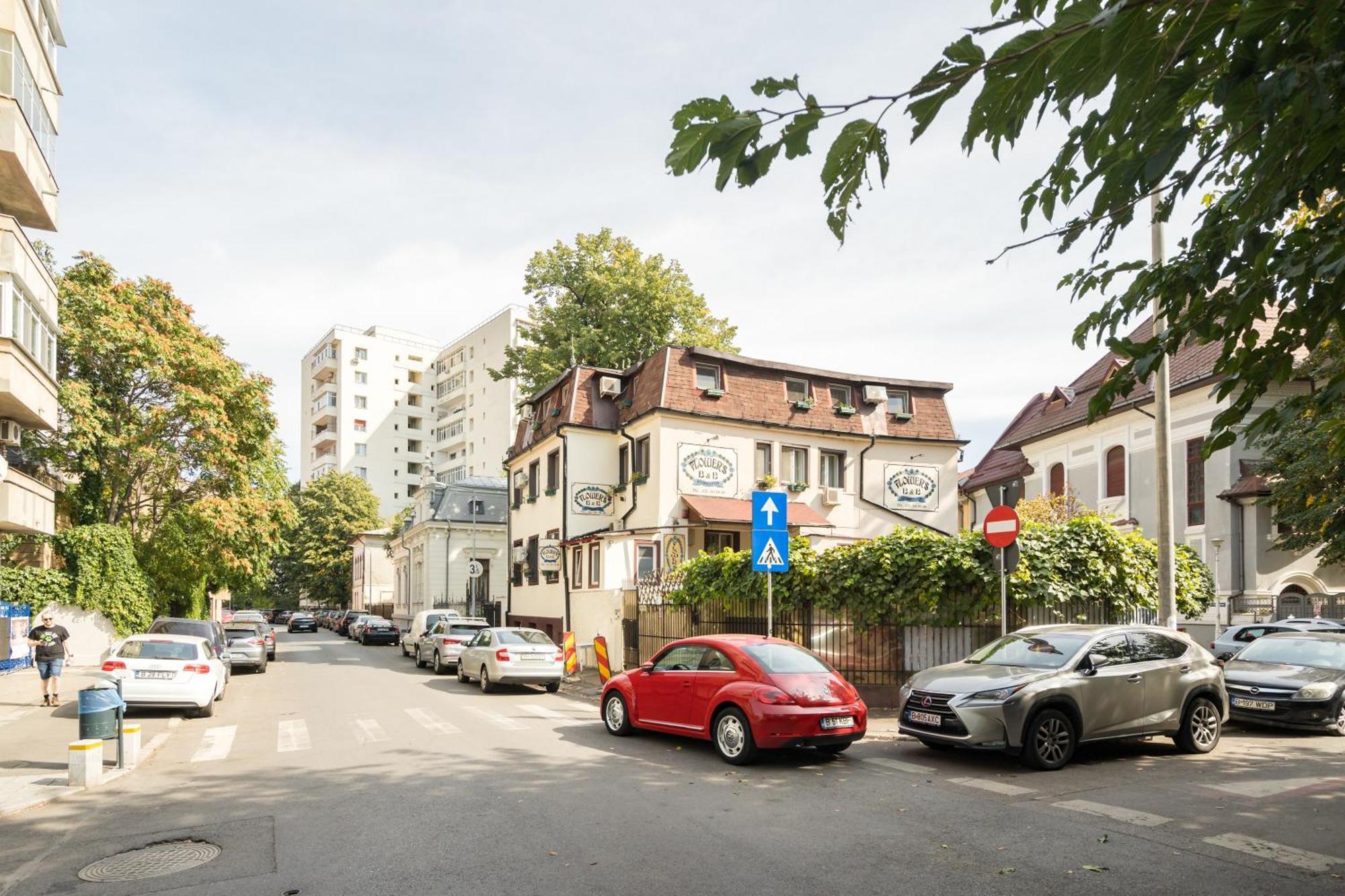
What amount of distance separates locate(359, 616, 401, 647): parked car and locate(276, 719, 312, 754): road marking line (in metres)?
27.8

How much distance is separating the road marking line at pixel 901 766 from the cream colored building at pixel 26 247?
65.9ft

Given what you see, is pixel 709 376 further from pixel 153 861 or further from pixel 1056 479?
pixel 153 861

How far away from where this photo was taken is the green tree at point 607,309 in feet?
121

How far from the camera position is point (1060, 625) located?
38.6 ft

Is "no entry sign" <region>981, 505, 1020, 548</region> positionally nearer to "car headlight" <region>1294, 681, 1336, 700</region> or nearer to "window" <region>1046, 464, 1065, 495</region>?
"car headlight" <region>1294, 681, 1336, 700</region>

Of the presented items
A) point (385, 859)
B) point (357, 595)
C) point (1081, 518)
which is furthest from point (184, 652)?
point (357, 595)

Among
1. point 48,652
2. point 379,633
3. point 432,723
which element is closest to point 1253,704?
point 432,723

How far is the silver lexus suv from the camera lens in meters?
9.98

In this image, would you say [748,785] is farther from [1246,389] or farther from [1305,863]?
[1246,389]

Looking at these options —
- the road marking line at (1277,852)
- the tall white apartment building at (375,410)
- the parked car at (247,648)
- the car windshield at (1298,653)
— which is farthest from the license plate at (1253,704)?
the tall white apartment building at (375,410)

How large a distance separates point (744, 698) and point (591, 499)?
18464 mm

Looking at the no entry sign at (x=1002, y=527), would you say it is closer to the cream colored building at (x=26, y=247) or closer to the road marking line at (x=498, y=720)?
the road marking line at (x=498, y=720)

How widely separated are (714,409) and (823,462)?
4.61 m

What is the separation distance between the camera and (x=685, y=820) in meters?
7.76
